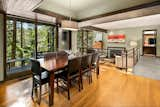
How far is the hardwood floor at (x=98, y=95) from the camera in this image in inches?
95.7

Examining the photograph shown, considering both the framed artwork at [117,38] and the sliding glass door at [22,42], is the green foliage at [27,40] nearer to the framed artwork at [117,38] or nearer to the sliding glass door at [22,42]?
the sliding glass door at [22,42]

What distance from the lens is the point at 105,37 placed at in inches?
436

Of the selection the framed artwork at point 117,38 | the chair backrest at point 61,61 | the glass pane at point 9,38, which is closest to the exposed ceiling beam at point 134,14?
the chair backrest at point 61,61

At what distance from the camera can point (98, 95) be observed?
2.83 meters

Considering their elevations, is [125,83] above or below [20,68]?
below

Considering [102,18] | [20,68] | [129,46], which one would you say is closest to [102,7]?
[102,18]

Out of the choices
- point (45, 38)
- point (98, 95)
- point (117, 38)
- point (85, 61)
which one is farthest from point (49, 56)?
point (117, 38)

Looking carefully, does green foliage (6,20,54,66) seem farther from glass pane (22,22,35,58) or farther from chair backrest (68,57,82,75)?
chair backrest (68,57,82,75)

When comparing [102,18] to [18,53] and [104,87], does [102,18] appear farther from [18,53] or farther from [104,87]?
[18,53]

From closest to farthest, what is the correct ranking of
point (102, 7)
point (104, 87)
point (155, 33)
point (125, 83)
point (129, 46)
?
point (104, 87), point (125, 83), point (102, 7), point (155, 33), point (129, 46)

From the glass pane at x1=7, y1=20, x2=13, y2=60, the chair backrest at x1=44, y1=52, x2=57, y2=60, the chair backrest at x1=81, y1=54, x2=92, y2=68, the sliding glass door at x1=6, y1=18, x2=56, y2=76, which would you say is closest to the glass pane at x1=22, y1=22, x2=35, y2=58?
the sliding glass door at x1=6, y1=18, x2=56, y2=76

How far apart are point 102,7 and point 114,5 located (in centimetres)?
52

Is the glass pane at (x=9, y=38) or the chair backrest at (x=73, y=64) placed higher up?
the glass pane at (x=9, y=38)

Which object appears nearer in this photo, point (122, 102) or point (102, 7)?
point (122, 102)
